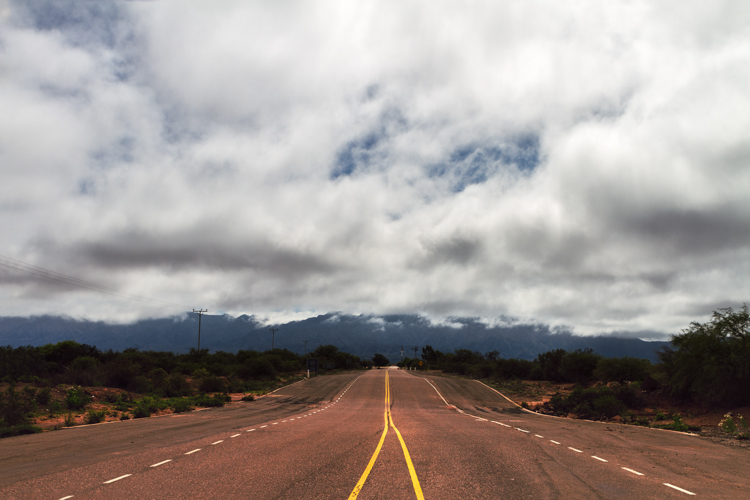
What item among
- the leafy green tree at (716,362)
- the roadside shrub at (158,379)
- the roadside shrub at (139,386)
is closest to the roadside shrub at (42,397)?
the roadside shrub at (139,386)

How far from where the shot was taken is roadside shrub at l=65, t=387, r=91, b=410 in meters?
23.8

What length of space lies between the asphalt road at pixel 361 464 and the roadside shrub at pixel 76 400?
27.0 ft

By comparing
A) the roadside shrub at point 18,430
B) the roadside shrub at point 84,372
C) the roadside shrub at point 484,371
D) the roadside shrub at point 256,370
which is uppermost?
Result: the roadside shrub at point 84,372

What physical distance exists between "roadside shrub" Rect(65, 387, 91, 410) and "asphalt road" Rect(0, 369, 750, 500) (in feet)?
27.0

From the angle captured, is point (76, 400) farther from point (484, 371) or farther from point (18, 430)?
point (484, 371)

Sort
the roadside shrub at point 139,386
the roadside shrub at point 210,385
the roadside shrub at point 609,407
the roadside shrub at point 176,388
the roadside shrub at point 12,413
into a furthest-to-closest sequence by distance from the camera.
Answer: the roadside shrub at point 210,385 < the roadside shrub at point 176,388 < the roadside shrub at point 139,386 < the roadside shrub at point 609,407 < the roadside shrub at point 12,413

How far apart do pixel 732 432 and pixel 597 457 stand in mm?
9747

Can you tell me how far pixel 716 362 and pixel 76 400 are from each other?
116 feet

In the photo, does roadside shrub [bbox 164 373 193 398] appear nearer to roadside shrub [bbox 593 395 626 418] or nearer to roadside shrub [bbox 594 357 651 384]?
roadside shrub [bbox 593 395 626 418]

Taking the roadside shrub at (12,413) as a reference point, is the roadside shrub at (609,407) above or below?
below

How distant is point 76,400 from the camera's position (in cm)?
2408

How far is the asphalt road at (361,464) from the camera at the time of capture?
312 inches

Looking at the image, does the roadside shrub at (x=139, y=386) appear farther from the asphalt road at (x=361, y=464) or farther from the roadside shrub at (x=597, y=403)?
the roadside shrub at (x=597, y=403)

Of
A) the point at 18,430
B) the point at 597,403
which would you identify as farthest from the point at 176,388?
the point at 597,403
